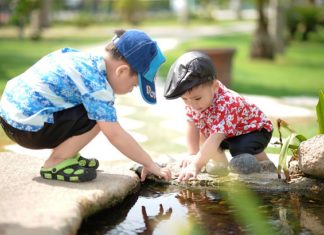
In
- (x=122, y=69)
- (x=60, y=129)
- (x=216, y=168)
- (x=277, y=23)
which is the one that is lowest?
(x=277, y=23)

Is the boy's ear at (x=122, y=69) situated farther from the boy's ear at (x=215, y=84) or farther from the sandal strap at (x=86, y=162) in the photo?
the boy's ear at (x=215, y=84)

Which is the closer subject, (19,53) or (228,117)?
(228,117)

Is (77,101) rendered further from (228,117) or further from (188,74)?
(228,117)

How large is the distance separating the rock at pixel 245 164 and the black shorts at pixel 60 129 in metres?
0.81

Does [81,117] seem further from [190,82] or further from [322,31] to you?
[322,31]

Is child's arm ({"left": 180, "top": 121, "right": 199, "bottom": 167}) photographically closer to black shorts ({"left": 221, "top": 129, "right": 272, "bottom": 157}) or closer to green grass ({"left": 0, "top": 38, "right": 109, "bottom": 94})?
black shorts ({"left": 221, "top": 129, "right": 272, "bottom": 157})

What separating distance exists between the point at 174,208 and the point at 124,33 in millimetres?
867

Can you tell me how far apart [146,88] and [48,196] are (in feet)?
2.52

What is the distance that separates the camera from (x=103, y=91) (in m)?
3.02

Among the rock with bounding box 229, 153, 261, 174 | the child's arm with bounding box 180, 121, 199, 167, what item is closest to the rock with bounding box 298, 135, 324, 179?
the rock with bounding box 229, 153, 261, 174

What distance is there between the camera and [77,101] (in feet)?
10.2

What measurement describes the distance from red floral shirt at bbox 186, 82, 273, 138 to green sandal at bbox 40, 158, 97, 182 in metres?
0.78

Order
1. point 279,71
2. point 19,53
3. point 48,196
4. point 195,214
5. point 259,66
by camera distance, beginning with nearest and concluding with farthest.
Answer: point 48,196, point 195,214, point 279,71, point 259,66, point 19,53

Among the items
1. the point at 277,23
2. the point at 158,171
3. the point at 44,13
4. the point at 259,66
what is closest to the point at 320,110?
the point at 158,171
